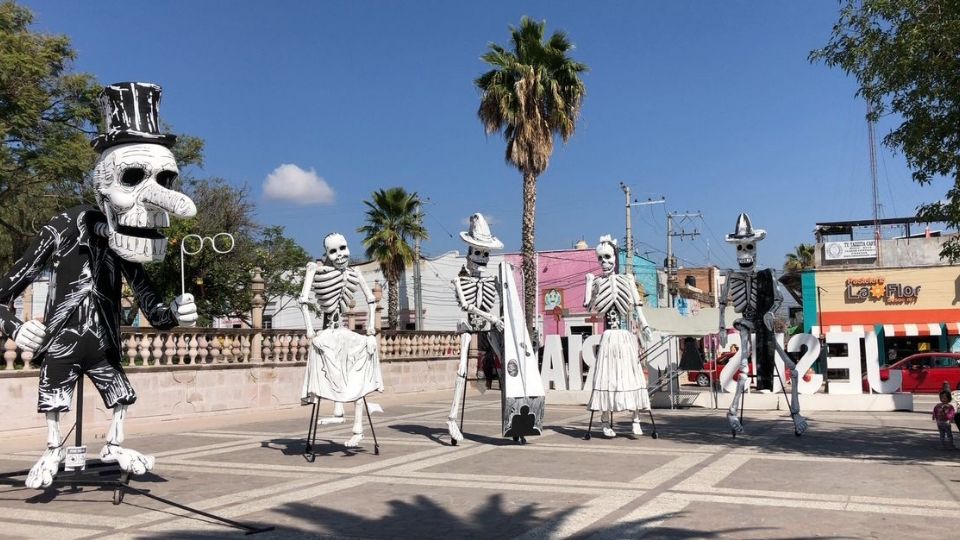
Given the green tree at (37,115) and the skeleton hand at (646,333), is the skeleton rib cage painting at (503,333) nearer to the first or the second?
the skeleton hand at (646,333)

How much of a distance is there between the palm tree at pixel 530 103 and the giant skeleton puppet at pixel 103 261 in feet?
57.6

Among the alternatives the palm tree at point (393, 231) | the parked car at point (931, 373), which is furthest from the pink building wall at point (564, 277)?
the parked car at point (931, 373)

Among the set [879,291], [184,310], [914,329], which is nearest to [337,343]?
[184,310]

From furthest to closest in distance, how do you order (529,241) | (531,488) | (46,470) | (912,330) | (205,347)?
(912,330) → (529,241) → (205,347) → (531,488) → (46,470)

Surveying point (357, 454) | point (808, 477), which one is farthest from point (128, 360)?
point (808, 477)

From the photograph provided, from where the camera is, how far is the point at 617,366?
11750 millimetres

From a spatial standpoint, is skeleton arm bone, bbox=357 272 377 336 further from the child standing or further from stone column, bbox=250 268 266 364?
stone column, bbox=250 268 266 364

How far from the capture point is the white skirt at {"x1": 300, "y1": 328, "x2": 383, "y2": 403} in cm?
976

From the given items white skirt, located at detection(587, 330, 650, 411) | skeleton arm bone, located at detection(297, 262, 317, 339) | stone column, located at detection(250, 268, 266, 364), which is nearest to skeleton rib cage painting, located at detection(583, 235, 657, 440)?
white skirt, located at detection(587, 330, 650, 411)

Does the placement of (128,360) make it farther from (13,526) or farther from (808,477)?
(808,477)

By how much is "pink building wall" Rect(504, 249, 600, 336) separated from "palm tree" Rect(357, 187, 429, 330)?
1045cm

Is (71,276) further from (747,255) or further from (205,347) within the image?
(205,347)

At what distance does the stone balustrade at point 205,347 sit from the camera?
14539 mm

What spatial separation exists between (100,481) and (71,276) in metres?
1.80
